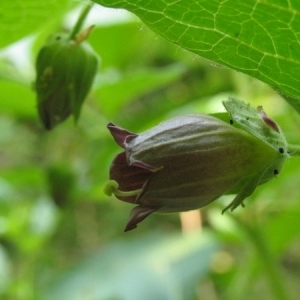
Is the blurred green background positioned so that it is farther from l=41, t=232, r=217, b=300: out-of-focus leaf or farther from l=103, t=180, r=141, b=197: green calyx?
l=103, t=180, r=141, b=197: green calyx

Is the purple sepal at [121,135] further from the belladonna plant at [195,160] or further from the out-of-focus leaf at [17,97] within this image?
the out-of-focus leaf at [17,97]

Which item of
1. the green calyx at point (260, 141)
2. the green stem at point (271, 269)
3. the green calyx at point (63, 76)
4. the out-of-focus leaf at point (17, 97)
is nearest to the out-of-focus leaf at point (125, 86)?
the out-of-focus leaf at point (17, 97)

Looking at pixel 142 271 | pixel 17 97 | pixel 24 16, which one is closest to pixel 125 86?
pixel 17 97

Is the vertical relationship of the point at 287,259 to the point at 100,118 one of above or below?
below

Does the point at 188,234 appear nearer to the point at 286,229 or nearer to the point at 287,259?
the point at 286,229

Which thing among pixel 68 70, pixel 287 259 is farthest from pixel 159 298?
pixel 287 259

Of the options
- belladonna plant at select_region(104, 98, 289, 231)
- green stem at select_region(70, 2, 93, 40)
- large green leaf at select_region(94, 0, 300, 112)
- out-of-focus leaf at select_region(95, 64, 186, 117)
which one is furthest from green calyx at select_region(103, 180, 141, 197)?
out-of-focus leaf at select_region(95, 64, 186, 117)

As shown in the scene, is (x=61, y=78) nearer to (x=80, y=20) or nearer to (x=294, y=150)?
(x=80, y=20)
